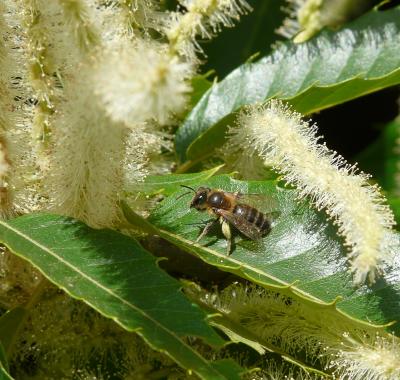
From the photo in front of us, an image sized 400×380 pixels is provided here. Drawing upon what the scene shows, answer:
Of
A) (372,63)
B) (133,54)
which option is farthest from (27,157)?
(372,63)

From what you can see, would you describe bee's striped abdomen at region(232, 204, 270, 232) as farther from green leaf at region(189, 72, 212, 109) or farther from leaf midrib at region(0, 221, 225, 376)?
green leaf at region(189, 72, 212, 109)

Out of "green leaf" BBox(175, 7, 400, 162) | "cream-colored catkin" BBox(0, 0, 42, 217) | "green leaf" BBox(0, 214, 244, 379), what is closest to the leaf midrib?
"green leaf" BBox(0, 214, 244, 379)

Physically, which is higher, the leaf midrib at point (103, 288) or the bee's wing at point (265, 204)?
the bee's wing at point (265, 204)

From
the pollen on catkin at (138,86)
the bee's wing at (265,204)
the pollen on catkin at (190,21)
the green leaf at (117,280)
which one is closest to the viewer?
the pollen on catkin at (138,86)

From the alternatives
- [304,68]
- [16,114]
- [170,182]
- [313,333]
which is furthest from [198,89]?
[313,333]

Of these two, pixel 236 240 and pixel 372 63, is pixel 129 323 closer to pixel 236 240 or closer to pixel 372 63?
pixel 236 240

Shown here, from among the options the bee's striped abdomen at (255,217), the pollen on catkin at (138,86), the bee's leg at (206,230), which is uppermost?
the pollen on catkin at (138,86)

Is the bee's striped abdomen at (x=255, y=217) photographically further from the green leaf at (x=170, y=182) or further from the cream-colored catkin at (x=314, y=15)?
the cream-colored catkin at (x=314, y=15)

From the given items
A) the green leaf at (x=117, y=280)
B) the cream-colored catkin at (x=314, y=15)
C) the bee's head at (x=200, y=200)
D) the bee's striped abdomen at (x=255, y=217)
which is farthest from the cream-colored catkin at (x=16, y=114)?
the cream-colored catkin at (x=314, y=15)
